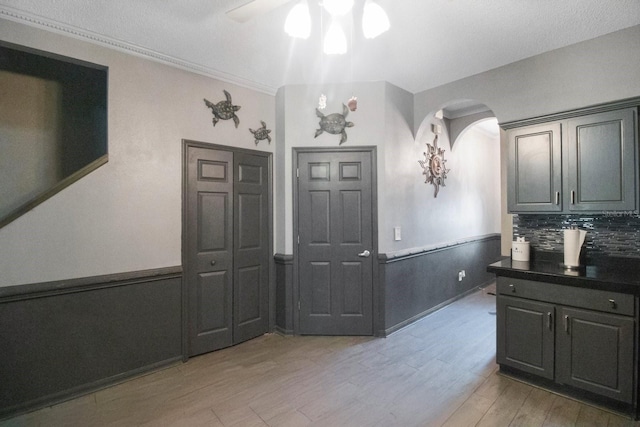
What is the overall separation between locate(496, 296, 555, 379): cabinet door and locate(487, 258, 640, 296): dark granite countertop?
0.70 ft

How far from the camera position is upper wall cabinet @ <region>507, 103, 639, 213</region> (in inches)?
90.1

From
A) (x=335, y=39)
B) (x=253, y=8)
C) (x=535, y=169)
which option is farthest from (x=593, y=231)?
(x=253, y=8)

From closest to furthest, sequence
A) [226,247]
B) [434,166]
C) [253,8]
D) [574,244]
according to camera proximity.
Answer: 1. [253,8]
2. [574,244]
3. [226,247]
4. [434,166]

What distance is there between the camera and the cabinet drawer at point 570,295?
80.0 inches

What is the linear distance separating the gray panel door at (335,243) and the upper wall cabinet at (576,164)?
140 cm

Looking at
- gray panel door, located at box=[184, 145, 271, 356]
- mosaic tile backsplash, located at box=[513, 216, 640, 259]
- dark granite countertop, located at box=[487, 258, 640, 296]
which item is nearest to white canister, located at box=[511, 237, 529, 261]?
dark granite countertop, located at box=[487, 258, 640, 296]

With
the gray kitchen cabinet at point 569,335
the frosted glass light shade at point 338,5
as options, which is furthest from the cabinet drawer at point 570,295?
the frosted glass light shade at point 338,5

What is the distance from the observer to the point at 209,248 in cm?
306

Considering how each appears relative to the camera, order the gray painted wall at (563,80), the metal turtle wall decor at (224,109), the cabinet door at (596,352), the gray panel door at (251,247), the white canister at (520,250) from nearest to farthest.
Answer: the cabinet door at (596,352)
the gray painted wall at (563,80)
the white canister at (520,250)
the metal turtle wall decor at (224,109)
the gray panel door at (251,247)

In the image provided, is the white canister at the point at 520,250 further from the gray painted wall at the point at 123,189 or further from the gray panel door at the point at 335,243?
the gray painted wall at the point at 123,189

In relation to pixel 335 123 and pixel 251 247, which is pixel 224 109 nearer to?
pixel 335 123

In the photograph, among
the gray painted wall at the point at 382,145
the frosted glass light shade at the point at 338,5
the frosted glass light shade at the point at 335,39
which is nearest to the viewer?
the frosted glass light shade at the point at 338,5

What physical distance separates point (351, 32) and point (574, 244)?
245 centimetres

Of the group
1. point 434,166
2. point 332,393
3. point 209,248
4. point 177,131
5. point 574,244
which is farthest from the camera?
point 434,166
